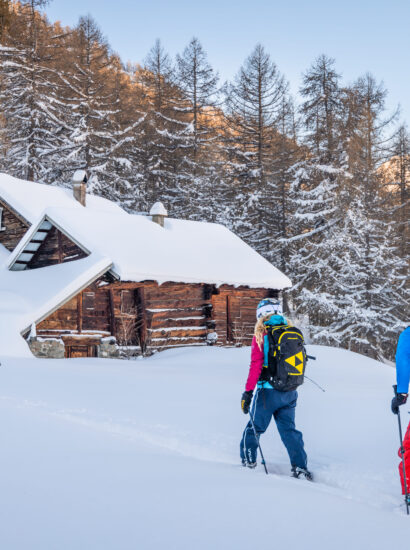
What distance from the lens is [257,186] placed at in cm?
2959

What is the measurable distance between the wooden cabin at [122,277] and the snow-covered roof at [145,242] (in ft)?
0.15

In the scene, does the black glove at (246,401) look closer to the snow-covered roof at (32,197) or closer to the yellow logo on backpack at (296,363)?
the yellow logo on backpack at (296,363)

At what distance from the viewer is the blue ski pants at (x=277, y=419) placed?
16.9ft

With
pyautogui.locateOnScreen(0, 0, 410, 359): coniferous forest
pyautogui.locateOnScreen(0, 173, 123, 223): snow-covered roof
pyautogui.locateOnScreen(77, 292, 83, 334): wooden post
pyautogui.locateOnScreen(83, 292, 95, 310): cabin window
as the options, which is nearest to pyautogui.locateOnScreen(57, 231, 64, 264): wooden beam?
pyautogui.locateOnScreen(0, 173, 123, 223): snow-covered roof

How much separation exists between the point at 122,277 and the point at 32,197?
769 centimetres

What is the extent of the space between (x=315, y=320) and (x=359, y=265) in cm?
344

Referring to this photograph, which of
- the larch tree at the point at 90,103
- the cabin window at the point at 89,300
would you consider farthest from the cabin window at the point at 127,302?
the larch tree at the point at 90,103

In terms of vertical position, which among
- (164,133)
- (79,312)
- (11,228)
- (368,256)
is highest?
(164,133)

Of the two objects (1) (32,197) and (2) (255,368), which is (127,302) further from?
(2) (255,368)

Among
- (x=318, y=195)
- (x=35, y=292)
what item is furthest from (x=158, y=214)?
(x=318, y=195)

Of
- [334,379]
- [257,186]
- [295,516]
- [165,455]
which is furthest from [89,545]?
[257,186]

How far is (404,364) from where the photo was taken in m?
4.54

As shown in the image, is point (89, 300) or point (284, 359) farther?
point (89, 300)

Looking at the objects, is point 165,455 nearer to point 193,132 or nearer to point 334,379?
point 334,379
